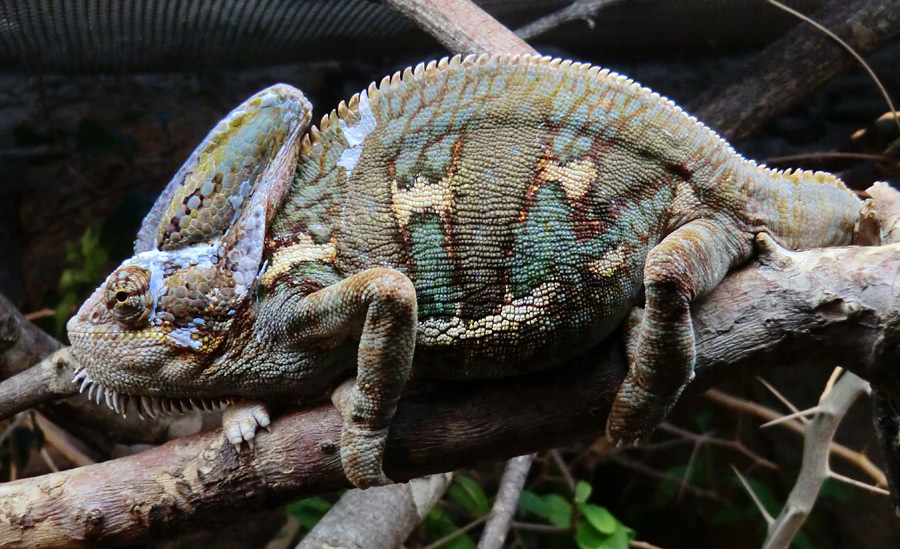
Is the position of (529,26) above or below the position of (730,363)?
above

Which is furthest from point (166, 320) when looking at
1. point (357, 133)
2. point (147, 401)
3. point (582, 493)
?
point (582, 493)

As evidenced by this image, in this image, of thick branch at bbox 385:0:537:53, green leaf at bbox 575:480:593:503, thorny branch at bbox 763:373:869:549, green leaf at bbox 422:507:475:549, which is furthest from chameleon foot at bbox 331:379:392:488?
green leaf at bbox 422:507:475:549

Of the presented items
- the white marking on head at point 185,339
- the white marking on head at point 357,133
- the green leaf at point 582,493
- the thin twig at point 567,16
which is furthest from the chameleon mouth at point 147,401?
the thin twig at point 567,16

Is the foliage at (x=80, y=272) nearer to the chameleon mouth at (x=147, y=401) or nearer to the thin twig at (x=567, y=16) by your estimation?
the chameleon mouth at (x=147, y=401)

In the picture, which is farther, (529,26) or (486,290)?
(529,26)

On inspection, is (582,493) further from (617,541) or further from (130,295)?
(130,295)

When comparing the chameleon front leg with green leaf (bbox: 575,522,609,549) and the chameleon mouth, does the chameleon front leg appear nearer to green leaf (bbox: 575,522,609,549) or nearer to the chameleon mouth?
the chameleon mouth

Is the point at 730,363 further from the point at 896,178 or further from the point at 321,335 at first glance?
the point at 896,178

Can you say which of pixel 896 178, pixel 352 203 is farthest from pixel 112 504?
pixel 896 178
